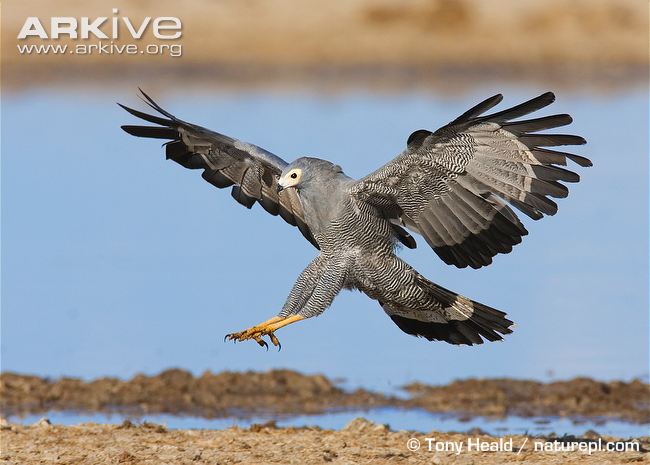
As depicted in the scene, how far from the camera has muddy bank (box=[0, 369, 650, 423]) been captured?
11.1 meters

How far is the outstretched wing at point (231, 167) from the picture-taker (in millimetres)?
10266

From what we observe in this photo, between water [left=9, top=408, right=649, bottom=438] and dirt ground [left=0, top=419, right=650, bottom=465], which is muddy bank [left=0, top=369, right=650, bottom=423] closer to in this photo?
water [left=9, top=408, right=649, bottom=438]

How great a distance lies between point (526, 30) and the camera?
102 feet

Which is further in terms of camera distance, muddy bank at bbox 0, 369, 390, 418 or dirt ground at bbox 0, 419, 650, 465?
muddy bank at bbox 0, 369, 390, 418

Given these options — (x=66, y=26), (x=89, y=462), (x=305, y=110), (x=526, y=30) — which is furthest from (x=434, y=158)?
(x=526, y=30)

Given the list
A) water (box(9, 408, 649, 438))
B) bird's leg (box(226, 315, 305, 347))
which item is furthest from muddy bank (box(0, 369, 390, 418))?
bird's leg (box(226, 315, 305, 347))

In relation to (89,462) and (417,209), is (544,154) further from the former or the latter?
(89,462)

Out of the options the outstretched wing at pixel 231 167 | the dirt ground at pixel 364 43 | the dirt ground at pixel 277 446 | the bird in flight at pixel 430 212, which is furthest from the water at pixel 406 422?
the dirt ground at pixel 364 43

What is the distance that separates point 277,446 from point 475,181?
2039mm

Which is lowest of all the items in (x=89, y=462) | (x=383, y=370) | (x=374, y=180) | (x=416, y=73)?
(x=89, y=462)

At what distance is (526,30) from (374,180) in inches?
896

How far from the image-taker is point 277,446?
353 inches

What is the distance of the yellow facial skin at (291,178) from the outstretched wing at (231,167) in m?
0.90

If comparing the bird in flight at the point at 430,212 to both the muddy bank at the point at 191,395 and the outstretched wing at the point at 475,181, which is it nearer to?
the outstretched wing at the point at 475,181
